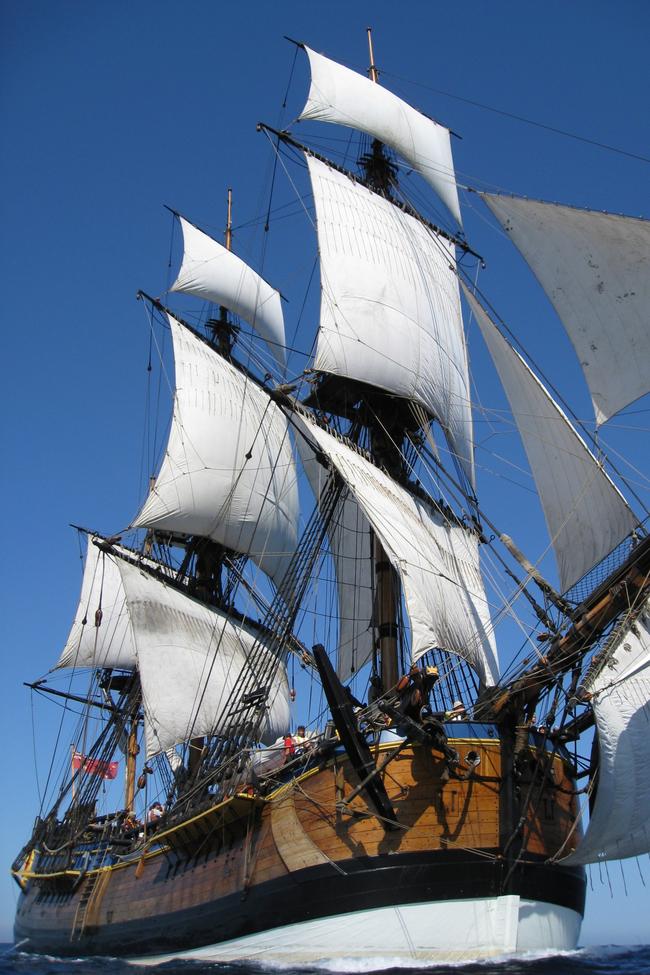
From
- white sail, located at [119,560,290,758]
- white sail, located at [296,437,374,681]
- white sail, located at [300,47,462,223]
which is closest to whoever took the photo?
white sail, located at [119,560,290,758]

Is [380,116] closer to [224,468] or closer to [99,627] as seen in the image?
[224,468]

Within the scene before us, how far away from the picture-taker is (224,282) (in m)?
41.5

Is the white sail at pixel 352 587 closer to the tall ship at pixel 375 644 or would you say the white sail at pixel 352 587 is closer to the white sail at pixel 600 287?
the tall ship at pixel 375 644

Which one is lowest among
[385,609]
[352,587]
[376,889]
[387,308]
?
[376,889]

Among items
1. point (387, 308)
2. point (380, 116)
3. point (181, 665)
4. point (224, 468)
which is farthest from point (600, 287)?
point (224, 468)

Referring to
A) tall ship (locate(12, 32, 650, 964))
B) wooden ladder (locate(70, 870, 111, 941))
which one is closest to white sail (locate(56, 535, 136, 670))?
tall ship (locate(12, 32, 650, 964))

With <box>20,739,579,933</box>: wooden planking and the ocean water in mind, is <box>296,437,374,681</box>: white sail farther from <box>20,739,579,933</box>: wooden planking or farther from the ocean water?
the ocean water

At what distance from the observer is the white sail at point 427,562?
20734 mm

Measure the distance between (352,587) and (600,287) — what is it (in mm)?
16103

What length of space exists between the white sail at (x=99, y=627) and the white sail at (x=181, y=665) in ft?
32.9

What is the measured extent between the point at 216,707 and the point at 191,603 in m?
4.20

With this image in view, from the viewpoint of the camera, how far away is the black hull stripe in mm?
16562

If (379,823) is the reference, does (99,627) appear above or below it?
above

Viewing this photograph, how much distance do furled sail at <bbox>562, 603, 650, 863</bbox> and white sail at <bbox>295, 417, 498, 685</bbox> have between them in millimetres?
4405
